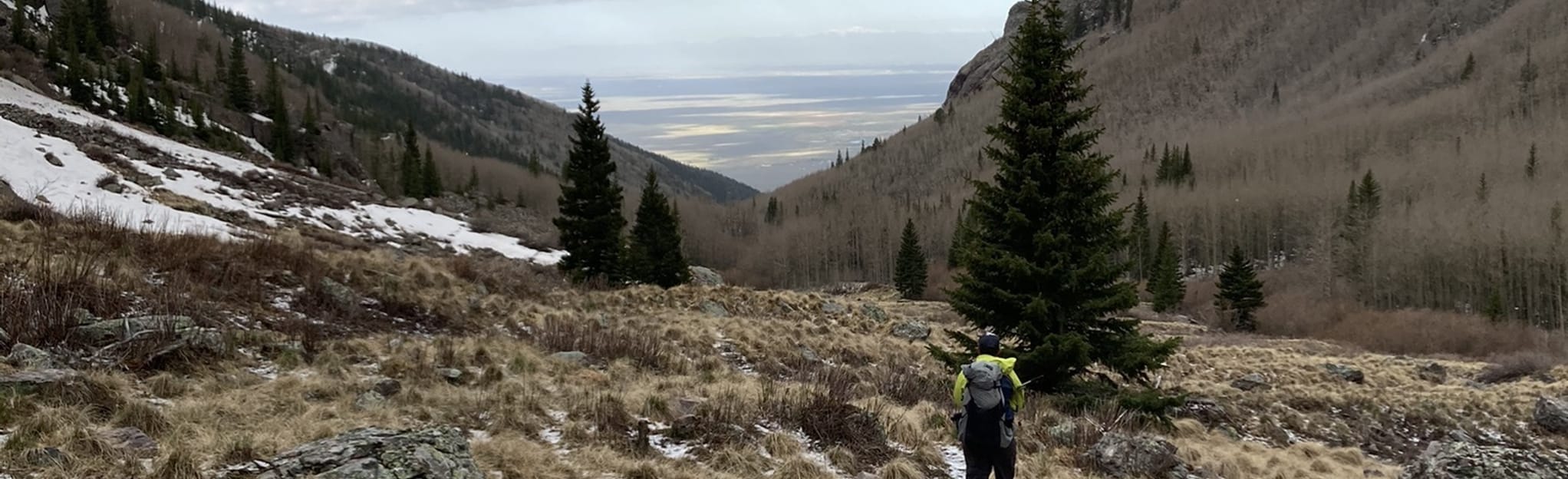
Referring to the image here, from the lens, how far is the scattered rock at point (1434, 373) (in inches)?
997

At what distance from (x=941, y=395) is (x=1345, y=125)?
135300mm

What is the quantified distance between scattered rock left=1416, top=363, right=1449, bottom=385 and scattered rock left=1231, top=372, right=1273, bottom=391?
7.94 metres

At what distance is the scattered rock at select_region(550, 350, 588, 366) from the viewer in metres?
10.9

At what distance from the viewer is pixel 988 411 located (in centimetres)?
661

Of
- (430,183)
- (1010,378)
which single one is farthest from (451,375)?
(430,183)

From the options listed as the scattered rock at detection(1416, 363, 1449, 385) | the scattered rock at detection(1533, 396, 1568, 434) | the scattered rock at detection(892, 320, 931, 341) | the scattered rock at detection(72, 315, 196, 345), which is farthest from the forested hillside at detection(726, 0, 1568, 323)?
the scattered rock at detection(72, 315, 196, 345)

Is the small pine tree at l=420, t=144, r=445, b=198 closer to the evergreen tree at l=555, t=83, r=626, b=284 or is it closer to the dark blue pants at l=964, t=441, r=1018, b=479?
→ the evergreen tree at l=555, t=83, r=626, b=284

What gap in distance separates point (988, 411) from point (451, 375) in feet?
20.7

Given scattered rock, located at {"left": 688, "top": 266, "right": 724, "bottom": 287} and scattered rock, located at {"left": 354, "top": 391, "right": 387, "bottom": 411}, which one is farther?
scattered rock, located at {"left": 688, "top": 266, "right": 724, "bottom": 287}

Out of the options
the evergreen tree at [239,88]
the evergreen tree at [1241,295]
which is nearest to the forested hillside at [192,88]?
the evergreen tree at [239,88]

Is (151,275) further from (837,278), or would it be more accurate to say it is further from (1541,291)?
(837,278)

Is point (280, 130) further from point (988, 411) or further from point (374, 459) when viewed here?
point (988, 411)

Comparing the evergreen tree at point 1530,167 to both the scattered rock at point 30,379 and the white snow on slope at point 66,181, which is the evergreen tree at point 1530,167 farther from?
the white snow on slope at point 66,181

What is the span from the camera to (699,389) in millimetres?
9852
